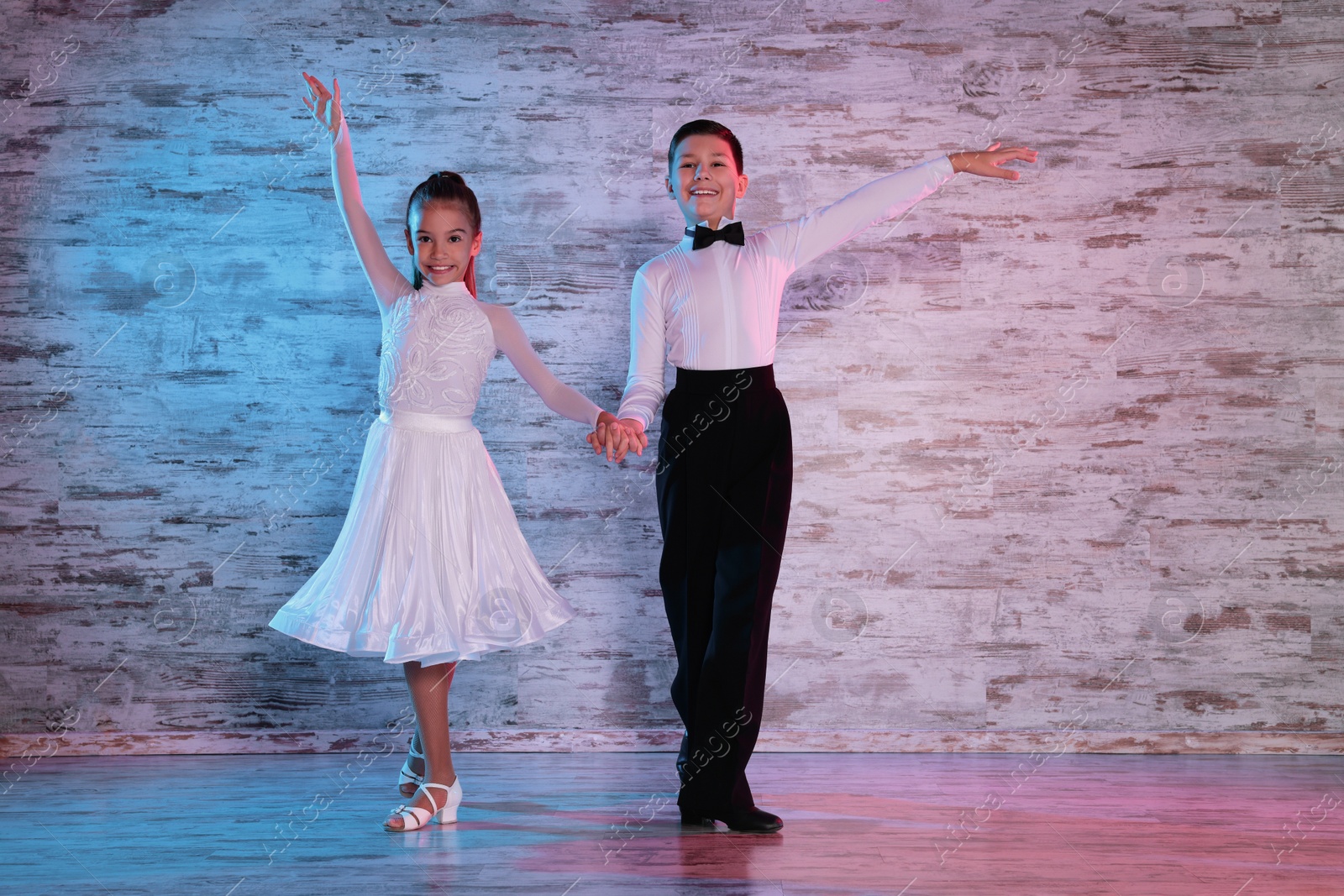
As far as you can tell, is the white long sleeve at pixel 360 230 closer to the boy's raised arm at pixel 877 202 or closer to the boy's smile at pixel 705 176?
the boy's smile at pixel 705 176

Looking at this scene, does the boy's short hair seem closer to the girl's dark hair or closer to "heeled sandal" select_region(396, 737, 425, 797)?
the girl's dark hair

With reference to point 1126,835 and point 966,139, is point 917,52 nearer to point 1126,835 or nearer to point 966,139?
point 966,139

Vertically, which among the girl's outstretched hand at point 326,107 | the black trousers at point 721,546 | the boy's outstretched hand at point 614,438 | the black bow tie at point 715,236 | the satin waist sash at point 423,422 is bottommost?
the black trousers at point 721,546

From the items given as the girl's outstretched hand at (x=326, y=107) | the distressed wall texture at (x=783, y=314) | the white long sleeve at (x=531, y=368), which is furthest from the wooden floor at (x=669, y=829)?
the girl's outstretched hand at (x=326, y=107)

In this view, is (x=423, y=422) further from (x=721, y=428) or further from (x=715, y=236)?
(x=715, y=236)

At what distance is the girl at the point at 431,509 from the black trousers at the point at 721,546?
0.86 ft

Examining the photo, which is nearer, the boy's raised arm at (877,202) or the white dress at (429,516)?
the white dress at (429,516)

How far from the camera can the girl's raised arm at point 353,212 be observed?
2682 millimetres

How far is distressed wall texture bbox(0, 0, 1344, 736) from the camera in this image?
326cm

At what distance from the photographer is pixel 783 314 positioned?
10.8 ft

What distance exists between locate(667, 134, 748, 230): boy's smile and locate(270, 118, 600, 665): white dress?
548 millimetres

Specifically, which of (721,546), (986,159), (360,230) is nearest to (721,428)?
(721,546)

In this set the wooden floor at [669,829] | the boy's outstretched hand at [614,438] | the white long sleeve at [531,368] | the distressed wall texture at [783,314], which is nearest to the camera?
the wooden floor at [669,829]

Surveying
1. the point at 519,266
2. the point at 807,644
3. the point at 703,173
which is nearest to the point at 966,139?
the point at 703,173
